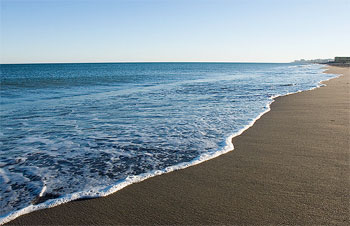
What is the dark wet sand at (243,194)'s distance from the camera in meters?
3.10

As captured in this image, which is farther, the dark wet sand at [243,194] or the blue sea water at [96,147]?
the blue sea water at [96,147]

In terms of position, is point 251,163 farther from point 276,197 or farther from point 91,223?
point 91,223

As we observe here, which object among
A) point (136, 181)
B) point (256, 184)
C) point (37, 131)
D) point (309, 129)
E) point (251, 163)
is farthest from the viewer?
point (37, 131)

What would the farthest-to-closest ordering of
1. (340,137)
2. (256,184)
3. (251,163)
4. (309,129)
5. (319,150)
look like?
(309,129) < (340,137) < (319,150) < (251,163) < (256,184)

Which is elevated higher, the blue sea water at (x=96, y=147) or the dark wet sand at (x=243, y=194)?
the dark wet sand at (x=243, y=194)

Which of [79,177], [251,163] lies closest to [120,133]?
[79,177]

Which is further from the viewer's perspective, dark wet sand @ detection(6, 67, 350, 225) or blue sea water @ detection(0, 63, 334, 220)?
blue sea water @ detection(0, 63, 334, 220)

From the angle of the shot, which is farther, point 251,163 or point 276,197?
point 251,163

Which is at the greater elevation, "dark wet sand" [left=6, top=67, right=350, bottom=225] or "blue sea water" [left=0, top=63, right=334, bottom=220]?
"dark wet sand" [left=6, top=67, right=350, bottom=225]

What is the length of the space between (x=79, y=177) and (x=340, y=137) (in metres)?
5.51

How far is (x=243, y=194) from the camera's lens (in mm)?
3594

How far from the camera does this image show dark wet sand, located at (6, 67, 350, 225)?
3.10 m

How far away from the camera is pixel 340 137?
6.08m

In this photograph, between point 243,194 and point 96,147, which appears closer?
point 243,194
